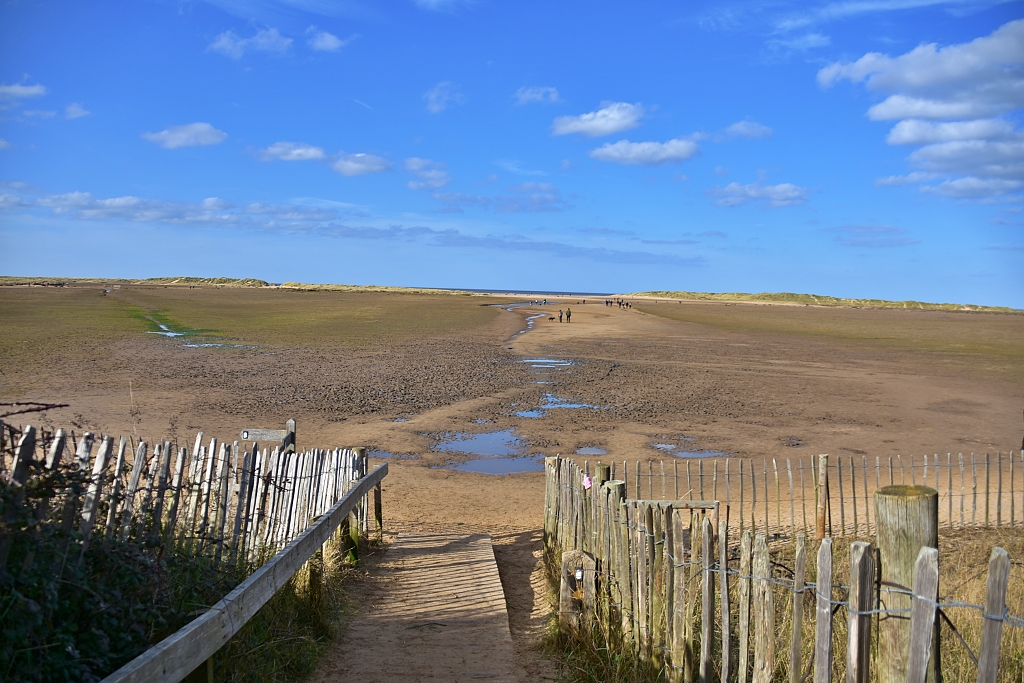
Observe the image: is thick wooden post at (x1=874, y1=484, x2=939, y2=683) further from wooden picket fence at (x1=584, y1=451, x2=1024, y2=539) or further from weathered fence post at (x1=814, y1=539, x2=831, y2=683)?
wooden picket fence at (x1=584, y1=451, x2=1024, y2=539)

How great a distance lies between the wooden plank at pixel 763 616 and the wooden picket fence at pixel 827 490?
4.56 m

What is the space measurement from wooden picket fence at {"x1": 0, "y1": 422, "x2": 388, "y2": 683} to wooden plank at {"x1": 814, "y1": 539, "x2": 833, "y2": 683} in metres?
2.58

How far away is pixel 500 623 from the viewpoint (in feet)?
21.8

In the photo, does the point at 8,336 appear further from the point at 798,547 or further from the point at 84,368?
the point at 798,547

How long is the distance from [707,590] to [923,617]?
57.3 inches

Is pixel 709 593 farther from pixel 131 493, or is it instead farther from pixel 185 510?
pixel 185 510

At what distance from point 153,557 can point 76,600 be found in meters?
0.58

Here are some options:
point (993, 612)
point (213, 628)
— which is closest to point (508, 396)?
point (213, 628)

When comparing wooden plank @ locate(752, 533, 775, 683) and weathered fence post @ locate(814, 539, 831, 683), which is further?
wooden plank @ locate(752, 533, 775, 683)

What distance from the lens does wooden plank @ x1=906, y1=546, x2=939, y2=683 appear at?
279 centimetres

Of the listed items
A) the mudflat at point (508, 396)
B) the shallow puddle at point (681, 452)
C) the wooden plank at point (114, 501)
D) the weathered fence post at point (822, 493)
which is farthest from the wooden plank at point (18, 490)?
the shallow puddle at point (681, 452)

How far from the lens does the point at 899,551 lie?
320 centimetres

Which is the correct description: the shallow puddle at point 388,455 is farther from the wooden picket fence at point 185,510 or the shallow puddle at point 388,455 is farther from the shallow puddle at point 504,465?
the wooden picket fence at point 185,510

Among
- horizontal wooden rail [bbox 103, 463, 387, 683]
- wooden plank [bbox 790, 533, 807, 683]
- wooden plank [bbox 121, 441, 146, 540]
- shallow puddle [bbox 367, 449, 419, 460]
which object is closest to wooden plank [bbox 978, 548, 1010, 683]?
wooden plank [bbox 790, 533, 807, 683]
